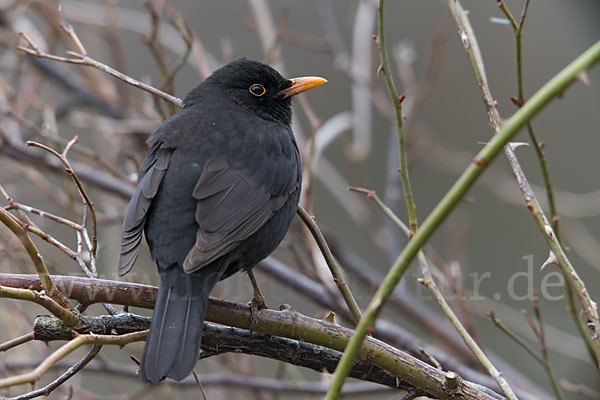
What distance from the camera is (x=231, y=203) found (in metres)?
3.34

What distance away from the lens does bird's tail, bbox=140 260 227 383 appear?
2633mm

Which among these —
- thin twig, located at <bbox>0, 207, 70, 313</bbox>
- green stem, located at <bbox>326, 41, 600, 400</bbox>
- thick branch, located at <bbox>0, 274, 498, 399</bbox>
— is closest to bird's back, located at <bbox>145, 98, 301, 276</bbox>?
thick branch, located at <bbox>0, 274, 498, 399</bbox>

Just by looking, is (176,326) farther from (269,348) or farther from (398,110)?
(398,110)

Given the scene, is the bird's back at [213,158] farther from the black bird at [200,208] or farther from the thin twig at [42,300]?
the thin twig at [42,300]

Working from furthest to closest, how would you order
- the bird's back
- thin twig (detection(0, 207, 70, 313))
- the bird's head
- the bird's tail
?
the bird's head → the bird's back → the bird's tail → thin twig (detection(0, 207, 70, 313))

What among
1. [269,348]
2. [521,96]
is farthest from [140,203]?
[521,96]

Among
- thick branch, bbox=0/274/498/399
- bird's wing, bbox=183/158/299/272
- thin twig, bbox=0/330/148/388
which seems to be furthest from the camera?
bird's wing, bbox=183/158/299/272

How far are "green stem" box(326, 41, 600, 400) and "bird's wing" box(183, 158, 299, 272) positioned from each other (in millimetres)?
1403

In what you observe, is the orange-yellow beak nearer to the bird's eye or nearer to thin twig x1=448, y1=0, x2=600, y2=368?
the bird's eye

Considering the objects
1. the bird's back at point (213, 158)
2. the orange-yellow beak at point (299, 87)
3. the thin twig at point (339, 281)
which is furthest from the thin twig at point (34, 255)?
the orange-yellow beak at point (299, 87)

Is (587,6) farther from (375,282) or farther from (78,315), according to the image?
(78,315)

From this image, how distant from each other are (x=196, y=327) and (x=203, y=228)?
1.78 feet

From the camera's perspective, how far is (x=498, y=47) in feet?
28.0

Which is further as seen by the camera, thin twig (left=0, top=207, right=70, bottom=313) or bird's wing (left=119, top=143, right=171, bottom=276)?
bird's wing (left=119, top=143, right=171, bottom=276)
